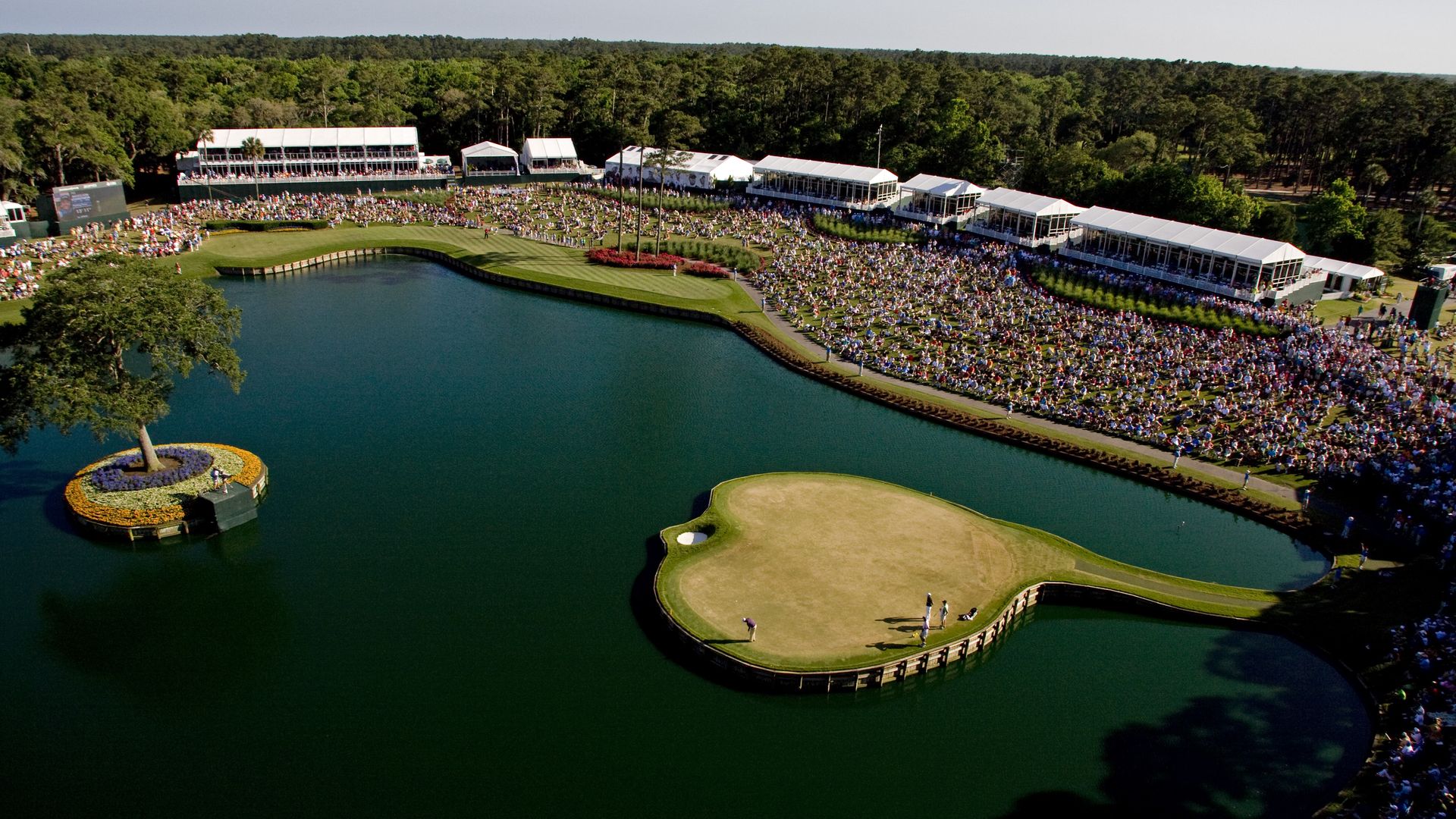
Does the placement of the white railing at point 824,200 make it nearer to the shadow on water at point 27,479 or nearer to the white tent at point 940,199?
the white tent at point 940,199

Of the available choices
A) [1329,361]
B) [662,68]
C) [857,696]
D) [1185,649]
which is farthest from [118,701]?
[662,68]

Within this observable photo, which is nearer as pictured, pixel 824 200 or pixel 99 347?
pixel 99 347

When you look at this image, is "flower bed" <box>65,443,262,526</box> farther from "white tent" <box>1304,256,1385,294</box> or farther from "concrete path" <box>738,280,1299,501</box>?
"white tent" <box>1304,256,1385,294</box>

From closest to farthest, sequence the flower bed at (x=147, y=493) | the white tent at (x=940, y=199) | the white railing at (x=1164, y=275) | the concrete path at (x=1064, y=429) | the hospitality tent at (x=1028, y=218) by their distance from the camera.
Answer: the flower bed at (x=147, y=493) → the concrete path at (x=1064, y=429) → the white railing at (x=1164, y=275) → the hospitality tent at (x=1028, y=218) → the white tent at (x=940, y=199)

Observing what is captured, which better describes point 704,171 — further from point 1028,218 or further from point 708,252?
point 1028,218

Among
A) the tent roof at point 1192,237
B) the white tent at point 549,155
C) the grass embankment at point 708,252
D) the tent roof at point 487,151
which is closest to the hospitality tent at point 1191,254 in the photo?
the tent roof at point 1192,237

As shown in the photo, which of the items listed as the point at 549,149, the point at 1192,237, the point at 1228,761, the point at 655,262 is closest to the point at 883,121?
the point at 549,149
